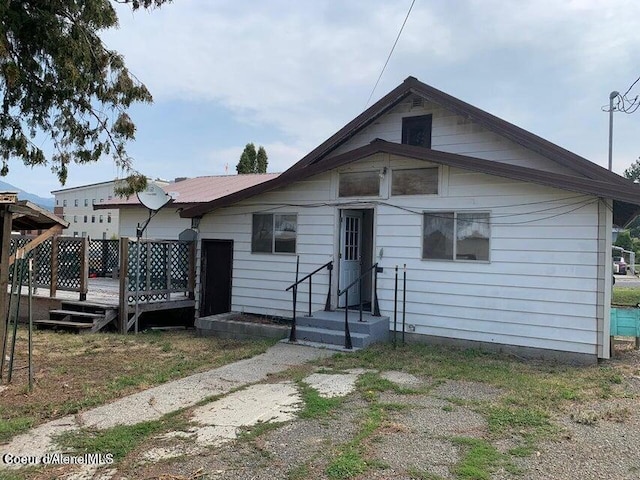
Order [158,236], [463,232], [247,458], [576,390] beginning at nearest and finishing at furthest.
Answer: [247,458] → [576,390] → [463,232] → [158,236]

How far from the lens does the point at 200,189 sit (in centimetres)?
1659

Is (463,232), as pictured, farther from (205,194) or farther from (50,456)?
(205,194)

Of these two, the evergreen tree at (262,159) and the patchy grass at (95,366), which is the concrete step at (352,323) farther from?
the evergreen tree at (262,159)

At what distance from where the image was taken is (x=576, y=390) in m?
5.48

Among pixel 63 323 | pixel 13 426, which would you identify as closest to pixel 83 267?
pixel 63 323

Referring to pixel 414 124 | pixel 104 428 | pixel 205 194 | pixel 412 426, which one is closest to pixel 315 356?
pixel 412 426

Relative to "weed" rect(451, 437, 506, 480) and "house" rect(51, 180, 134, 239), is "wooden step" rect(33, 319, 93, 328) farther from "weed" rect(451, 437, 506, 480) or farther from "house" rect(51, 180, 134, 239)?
"house" rect(51, 180, 134, 239)

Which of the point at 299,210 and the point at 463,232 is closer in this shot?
the point at 463,232

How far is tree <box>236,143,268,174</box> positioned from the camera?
28797 mm

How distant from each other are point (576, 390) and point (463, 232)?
313 centimetres

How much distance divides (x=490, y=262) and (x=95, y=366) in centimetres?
620

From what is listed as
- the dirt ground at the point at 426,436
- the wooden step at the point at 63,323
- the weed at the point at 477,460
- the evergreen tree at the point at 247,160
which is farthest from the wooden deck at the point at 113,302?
the evergreen tree at the point at 247,160

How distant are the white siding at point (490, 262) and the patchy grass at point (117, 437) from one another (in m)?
4.96

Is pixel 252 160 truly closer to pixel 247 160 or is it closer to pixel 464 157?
pixel 247 160
